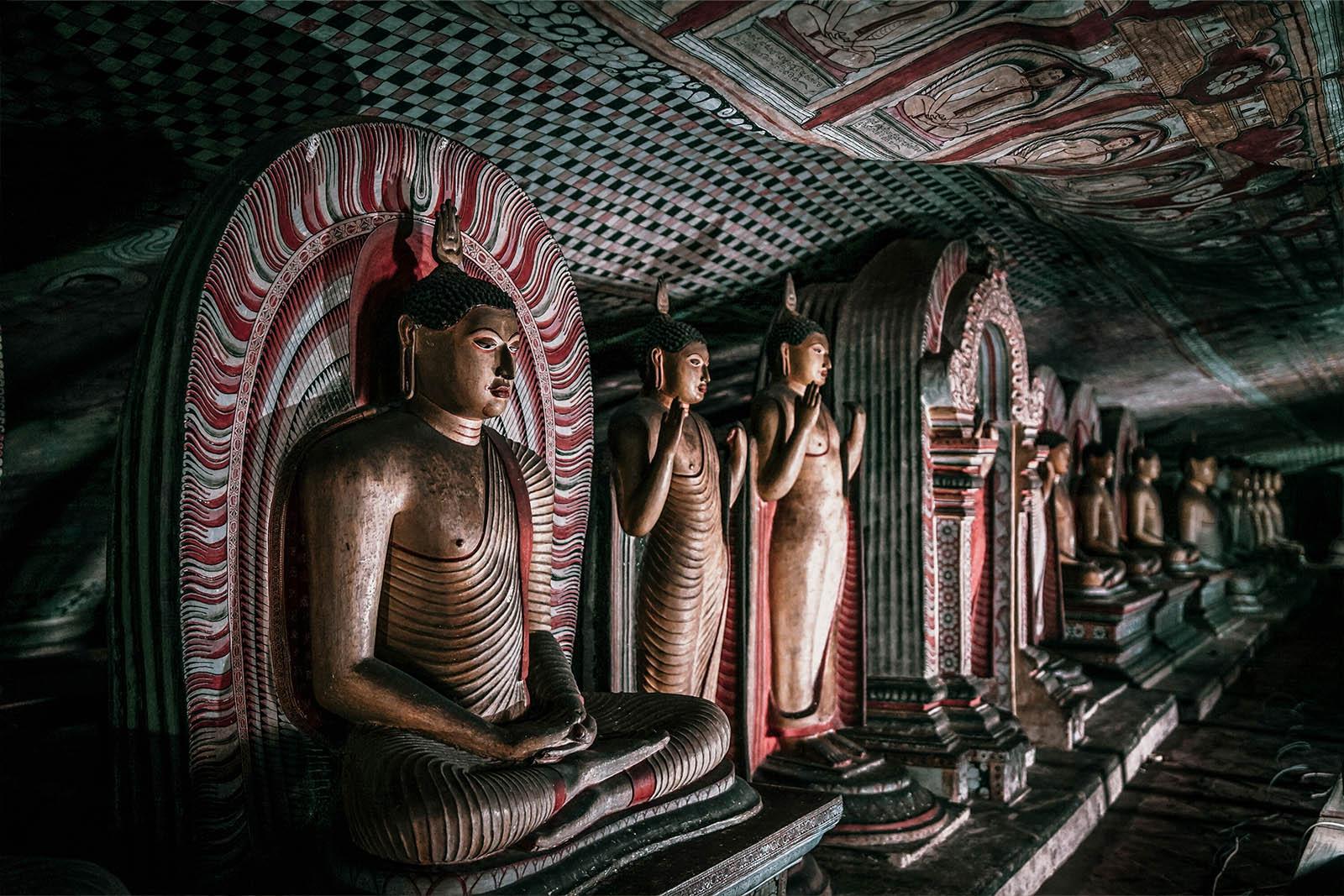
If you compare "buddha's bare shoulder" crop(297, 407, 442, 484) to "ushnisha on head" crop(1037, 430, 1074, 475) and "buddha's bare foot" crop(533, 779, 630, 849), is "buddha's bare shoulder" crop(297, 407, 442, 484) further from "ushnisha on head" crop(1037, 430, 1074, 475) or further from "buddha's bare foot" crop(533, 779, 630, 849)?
"ushnisha on head" crop(1037, 430, 1074, 475)

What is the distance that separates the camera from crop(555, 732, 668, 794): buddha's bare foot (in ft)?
7.31

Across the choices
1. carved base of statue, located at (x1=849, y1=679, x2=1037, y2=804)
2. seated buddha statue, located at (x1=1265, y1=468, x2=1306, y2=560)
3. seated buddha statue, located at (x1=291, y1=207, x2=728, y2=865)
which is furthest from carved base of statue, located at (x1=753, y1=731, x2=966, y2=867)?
seated buddha statue, located at (x1=1265, y1=468, x2=1306, y2=560)

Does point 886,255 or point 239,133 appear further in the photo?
point 886,255

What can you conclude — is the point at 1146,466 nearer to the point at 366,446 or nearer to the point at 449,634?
the point at 449,634

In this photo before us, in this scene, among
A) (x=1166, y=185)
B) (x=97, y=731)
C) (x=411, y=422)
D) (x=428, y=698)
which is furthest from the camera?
(x=1166, y=185)

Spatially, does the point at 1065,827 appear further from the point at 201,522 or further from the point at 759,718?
the point at 201,522

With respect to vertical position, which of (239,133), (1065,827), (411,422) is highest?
(239,133)

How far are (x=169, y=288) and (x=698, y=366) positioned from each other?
1574 mm

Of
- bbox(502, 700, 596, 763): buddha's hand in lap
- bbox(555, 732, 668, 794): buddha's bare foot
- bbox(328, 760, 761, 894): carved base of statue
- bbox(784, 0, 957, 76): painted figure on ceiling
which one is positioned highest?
bbox(784, 0, 957, 76): painted figure on ceiling

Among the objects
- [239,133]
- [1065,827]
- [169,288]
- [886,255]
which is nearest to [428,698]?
[169,288]

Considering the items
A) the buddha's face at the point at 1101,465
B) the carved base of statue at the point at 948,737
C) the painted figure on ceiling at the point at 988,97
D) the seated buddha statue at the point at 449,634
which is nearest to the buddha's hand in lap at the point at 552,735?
the seated buddha statue at the point at 449,634

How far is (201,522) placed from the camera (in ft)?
6.64

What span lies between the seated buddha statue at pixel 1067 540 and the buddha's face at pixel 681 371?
355 cm

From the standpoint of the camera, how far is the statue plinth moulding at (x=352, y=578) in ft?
6.59
